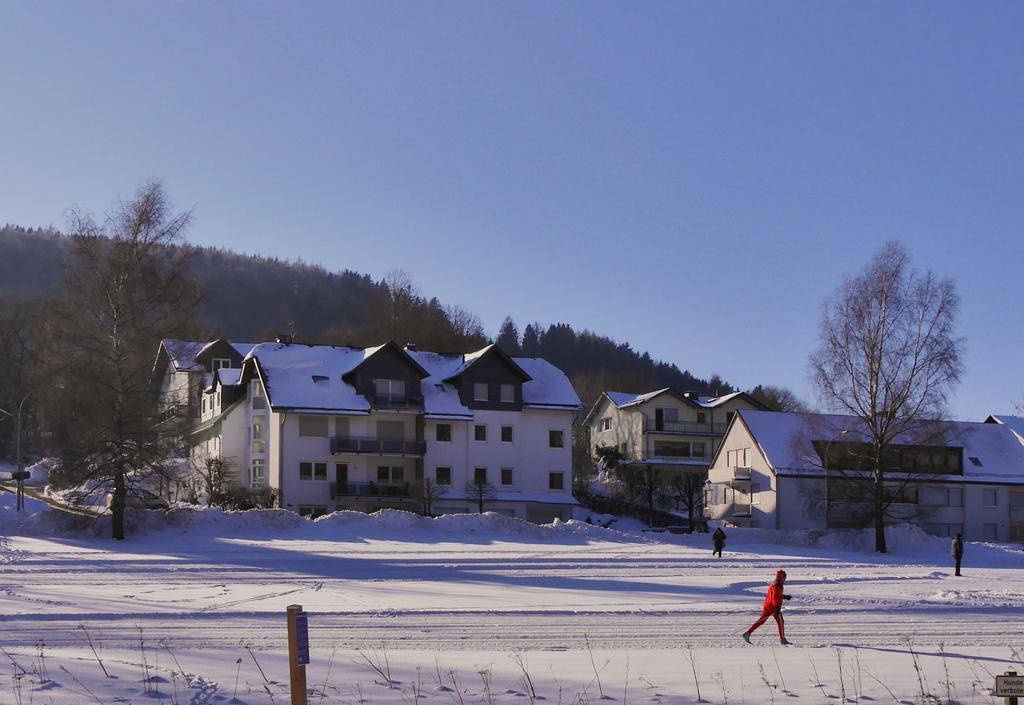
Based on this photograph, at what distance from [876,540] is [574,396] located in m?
24.3

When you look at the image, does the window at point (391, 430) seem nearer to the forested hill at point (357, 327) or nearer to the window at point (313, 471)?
the window at point (313, 471)

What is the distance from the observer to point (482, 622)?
21.1m

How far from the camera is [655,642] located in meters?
18.8

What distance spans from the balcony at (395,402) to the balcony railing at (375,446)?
6.64 ft

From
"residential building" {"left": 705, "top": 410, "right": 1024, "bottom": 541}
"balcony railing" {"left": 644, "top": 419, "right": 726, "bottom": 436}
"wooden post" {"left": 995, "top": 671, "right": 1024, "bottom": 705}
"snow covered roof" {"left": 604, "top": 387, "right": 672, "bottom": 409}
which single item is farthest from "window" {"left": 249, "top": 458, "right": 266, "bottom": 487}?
"wooden post" {"left": 995, "top": 671, "right": 1024, "bottom": 705}

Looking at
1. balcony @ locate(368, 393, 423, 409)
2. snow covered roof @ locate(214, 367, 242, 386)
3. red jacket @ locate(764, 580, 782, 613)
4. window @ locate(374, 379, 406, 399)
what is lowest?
red jacket @ locate(764, 580, 782, 613)

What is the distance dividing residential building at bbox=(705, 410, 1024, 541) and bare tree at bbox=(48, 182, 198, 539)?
1194 inches

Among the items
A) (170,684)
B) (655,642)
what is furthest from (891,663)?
(170,684)

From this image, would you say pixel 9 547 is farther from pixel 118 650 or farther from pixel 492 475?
pixel 492 475

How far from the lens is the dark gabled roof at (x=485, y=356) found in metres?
69.0

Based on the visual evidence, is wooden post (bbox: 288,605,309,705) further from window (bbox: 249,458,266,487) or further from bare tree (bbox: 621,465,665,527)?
bare tree (bbox: 621,465,665,527)

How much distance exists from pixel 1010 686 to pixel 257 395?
60939mm

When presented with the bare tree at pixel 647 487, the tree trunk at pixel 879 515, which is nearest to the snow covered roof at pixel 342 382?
the bare tree at pixel 647 487

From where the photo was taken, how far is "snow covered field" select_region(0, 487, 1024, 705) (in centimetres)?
1423
